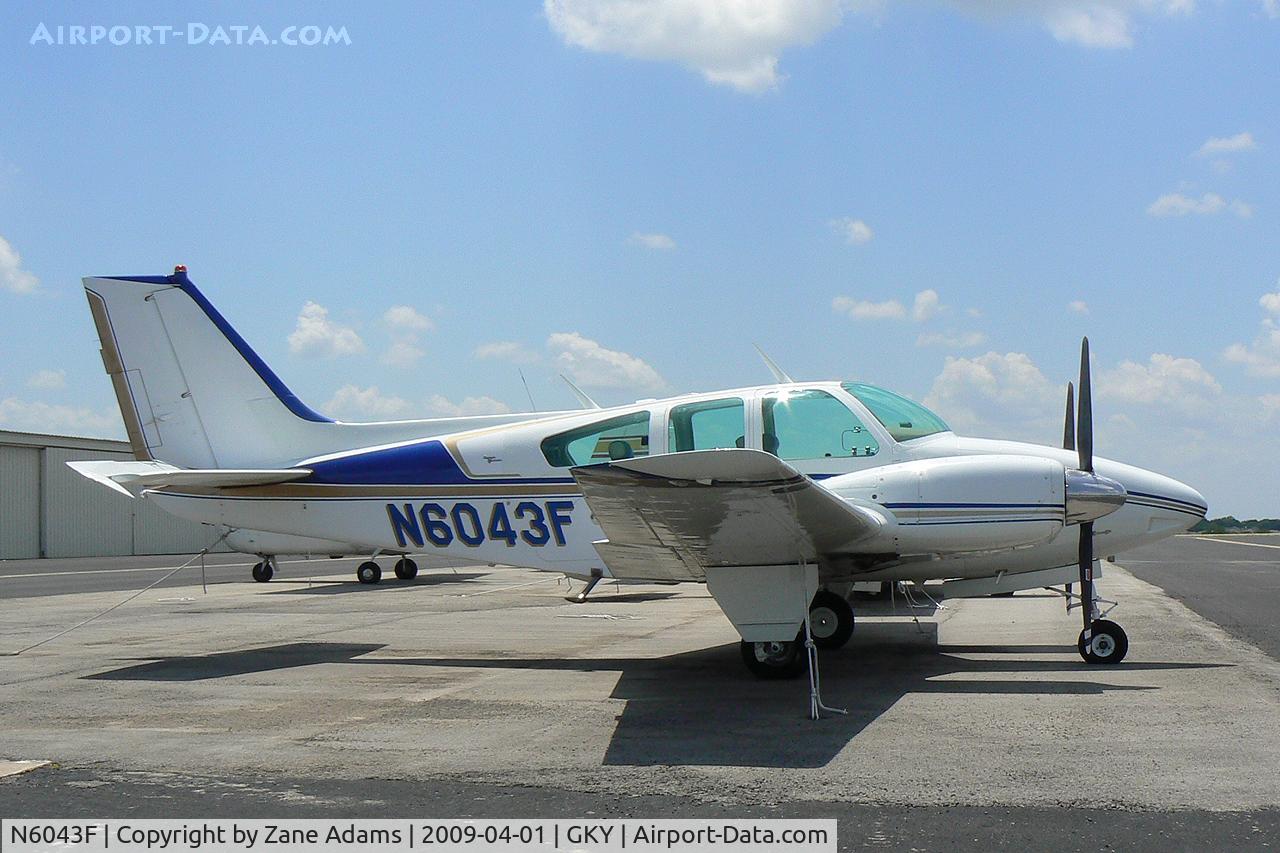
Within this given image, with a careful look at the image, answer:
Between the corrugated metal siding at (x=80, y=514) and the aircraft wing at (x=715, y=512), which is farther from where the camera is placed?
the corrugated metal siding at (x=80, y=514)

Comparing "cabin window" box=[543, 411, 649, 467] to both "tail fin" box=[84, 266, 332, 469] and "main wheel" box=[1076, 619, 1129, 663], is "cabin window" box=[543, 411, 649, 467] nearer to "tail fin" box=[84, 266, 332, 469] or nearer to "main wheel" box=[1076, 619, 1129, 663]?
"tail fin" box=[84, 266, 332, 469]

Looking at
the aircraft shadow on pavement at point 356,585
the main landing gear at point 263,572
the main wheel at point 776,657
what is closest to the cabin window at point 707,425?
the main wheel at point 776,657

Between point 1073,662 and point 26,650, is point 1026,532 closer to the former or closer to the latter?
point 1073,662

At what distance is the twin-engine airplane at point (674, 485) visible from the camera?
25.9 ft

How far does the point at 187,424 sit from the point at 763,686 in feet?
22.3

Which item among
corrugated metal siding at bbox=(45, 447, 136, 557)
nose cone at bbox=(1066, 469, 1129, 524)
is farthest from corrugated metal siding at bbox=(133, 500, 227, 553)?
nose cone at bbox=(1066, 469, 1129, 524)

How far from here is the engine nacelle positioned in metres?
8.52

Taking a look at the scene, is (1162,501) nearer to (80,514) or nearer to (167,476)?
(167,476)

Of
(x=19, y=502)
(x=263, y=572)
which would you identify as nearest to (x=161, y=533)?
(x=19, y=502)

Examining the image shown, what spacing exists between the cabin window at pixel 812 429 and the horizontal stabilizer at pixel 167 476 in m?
4.73

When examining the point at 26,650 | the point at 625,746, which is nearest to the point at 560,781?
the point at 625,746

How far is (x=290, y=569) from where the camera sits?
113ft

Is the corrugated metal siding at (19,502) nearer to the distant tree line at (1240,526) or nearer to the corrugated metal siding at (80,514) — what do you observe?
the corrugated metal siding at (80,514)

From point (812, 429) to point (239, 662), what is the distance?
6104 mm
